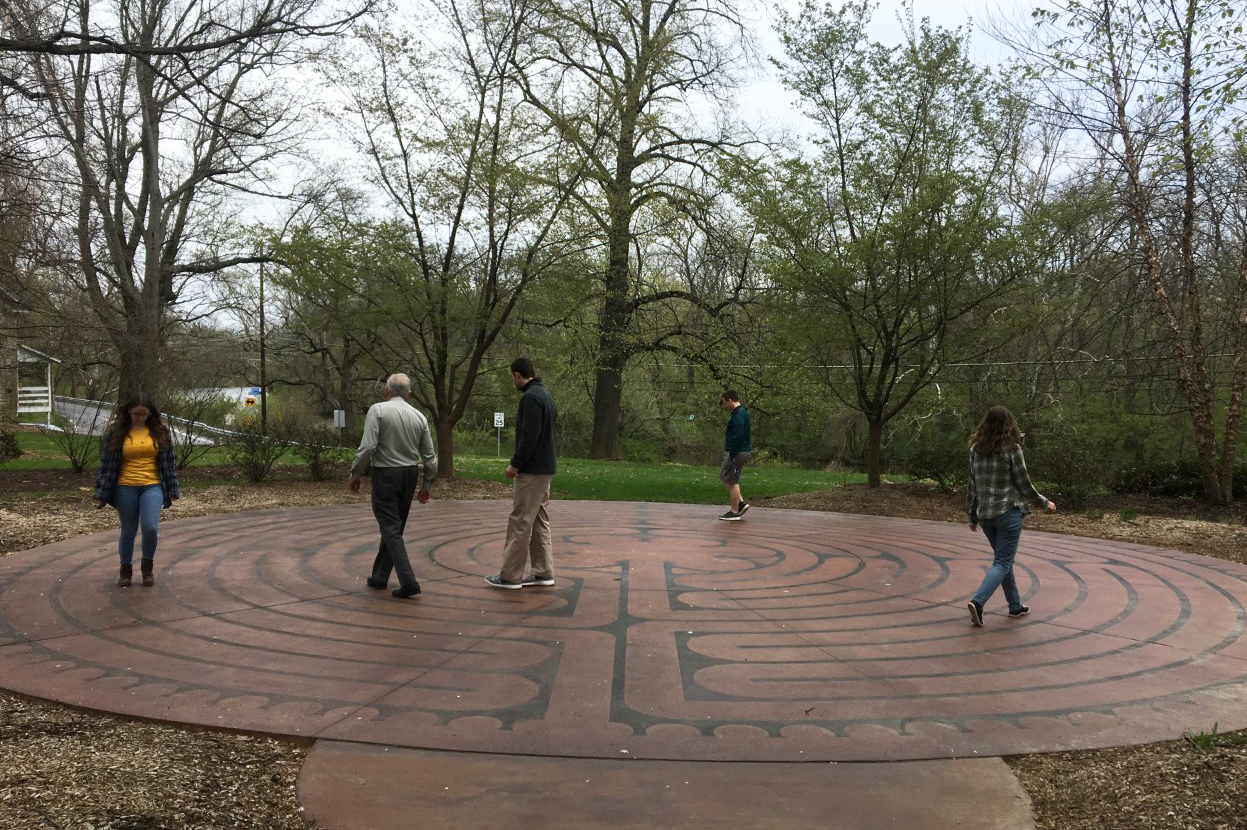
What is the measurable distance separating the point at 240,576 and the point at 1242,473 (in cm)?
1567

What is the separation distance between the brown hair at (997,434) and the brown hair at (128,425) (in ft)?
20.0

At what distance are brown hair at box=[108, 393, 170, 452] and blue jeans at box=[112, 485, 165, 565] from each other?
0.34m

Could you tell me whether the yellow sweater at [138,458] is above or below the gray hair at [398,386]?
below

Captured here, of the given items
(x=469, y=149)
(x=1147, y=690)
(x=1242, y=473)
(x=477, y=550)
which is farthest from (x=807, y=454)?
(x=1147, y=690)

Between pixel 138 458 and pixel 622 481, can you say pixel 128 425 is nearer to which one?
pixel 138 458

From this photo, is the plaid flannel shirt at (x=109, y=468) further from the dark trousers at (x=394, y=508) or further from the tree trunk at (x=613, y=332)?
the tree trunk at (x=613, y=332)

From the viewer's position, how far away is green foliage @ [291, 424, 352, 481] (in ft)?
49.3

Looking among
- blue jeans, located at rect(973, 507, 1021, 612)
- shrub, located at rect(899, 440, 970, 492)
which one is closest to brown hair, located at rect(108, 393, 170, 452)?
blue jeans, located at rect(973, 507, 1021, 612)

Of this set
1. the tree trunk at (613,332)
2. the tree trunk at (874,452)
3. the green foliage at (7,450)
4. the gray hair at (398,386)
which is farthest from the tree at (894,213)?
the green foliage at (7,450)

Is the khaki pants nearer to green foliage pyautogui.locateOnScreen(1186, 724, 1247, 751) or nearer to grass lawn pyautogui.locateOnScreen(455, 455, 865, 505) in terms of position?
green foliage pyautogui.locateOnScreen(1186, 724, 1247, 751)

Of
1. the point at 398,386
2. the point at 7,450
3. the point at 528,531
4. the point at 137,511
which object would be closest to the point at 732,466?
the point at 528,531

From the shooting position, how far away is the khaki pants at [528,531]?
6762 millimetres

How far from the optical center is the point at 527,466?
22.1 ft

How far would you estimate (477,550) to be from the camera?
8.69 meters
